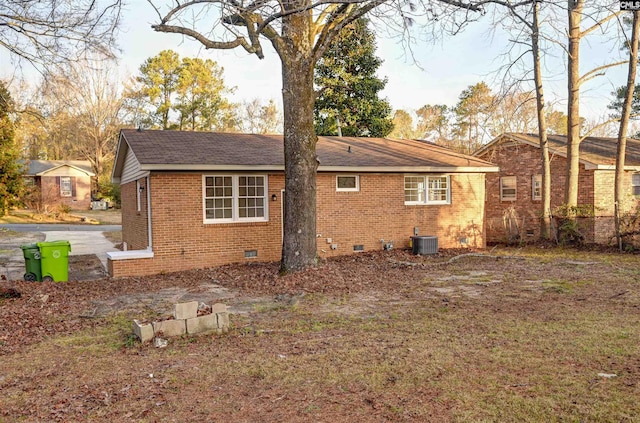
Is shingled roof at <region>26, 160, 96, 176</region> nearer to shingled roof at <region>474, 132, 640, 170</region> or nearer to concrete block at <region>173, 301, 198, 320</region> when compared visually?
shingled roof at <region>474, 132, 640, 170</region>

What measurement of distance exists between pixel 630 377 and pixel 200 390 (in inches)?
149

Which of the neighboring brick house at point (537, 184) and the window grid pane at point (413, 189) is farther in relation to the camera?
the neighboring brick house at point (537, 184)

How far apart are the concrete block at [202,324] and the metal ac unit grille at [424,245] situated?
→ 9.20 metres

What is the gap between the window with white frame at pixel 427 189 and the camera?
1502 cm

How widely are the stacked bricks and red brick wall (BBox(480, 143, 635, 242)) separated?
14014mm

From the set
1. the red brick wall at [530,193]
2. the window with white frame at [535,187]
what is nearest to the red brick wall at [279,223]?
the red brick wall at [530,193]

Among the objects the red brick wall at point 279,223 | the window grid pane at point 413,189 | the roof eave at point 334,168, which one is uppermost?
the roof eave at point 334,168

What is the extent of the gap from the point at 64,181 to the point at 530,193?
118 ft

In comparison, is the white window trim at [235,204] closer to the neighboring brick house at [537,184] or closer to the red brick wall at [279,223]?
the red brick wall at [279,223]

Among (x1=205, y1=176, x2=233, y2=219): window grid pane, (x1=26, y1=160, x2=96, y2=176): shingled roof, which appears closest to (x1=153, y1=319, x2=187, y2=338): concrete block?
(x1=205, y1=176, x2=233, y2=219): window grid pane

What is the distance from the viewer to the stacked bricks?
5.60m

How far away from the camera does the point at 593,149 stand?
19172mm

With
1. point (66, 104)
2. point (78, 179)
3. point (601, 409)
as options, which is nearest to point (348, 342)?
point (601, 409)

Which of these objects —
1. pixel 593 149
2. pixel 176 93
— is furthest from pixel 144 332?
pixel 176 93
